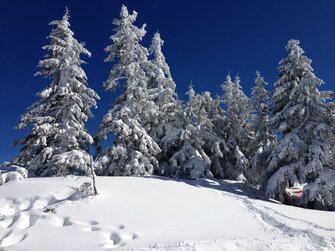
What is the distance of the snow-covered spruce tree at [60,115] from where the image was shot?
1716 centimetres

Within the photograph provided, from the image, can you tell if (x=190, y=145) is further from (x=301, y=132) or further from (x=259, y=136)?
(x=301, y=132)

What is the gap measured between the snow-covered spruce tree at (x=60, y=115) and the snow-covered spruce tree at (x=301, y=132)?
11.8 metres

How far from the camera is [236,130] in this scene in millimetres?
26344

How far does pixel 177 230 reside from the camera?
396 inches

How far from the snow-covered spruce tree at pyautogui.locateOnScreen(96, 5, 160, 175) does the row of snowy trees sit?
0.07 metres

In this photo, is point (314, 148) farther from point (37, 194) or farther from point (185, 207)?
point (37, 194)

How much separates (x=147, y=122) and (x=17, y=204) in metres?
13.6

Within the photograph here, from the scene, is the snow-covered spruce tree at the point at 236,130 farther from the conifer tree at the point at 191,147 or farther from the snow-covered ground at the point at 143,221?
the snow-covered ground at the point at 143,221

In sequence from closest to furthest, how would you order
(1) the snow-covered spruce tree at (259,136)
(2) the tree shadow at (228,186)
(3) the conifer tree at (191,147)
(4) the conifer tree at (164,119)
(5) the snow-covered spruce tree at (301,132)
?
(5) the snow-covered spruce tree at (301,132), (2) the tree shadow at (228,186), (1) the snow-covered spruce tree at (259,136), (3) the conifer tree at (191,147), (4) the conifer tree at (164,119)

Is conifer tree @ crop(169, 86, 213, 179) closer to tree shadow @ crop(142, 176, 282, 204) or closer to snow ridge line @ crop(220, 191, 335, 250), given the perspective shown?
tree shadow @ crop(142, 176, 282, 204)

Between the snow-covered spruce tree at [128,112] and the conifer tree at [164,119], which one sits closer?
the snow-covered spruce tree at [128,112]

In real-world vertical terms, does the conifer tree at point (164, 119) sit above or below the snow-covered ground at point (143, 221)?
above

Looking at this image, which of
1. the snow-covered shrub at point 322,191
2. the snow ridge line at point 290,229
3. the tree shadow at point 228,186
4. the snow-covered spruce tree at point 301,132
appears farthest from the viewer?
the tree shadow at point 228,186

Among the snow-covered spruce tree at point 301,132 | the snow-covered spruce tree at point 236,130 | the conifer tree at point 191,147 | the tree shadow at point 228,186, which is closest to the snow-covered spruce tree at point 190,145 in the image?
the conifer tree at point 191,147
